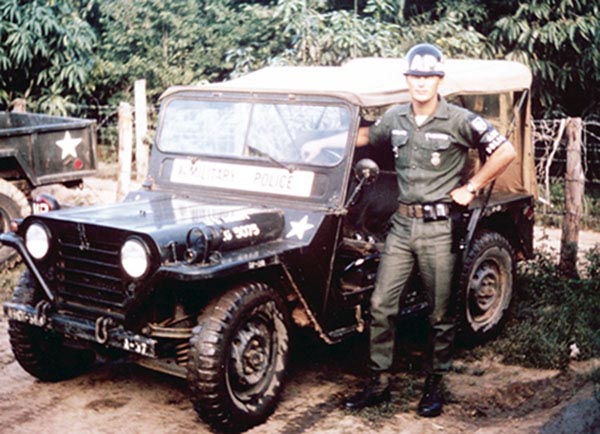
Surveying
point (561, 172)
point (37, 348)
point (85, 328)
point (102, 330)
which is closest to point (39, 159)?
point (37, 348)

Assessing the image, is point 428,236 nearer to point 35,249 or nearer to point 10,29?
point 35,249

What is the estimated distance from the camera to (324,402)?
518 centimetres

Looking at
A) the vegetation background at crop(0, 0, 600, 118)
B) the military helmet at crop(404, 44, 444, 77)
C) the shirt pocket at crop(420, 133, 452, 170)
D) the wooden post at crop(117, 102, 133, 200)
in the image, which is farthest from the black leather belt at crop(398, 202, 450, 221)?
the vegetation background at crop(0, 0, 600, 118)

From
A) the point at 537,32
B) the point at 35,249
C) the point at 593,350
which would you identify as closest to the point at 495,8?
the point at 537,32

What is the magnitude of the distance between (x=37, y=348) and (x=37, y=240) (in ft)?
2.51

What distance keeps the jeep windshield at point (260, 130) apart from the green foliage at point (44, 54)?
7585 millimetres

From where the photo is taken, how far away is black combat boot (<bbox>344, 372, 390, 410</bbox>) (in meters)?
5.02

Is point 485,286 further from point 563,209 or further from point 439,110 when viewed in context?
point 563,209

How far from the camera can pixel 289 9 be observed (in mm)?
11109

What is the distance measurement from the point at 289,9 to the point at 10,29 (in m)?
4.21

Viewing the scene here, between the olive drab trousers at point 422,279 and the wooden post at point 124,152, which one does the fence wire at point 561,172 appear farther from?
the olive drab trousers at point 422,279

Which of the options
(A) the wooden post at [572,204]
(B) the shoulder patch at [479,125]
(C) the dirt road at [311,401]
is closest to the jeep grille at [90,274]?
(C) the dirt road at [311,401]

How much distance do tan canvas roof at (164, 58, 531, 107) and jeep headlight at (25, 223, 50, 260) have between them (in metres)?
1.52

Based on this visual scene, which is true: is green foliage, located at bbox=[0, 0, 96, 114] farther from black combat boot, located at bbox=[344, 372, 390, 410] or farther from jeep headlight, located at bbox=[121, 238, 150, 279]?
black combat boot, located at bbox=[344, 372, 390, 410]
